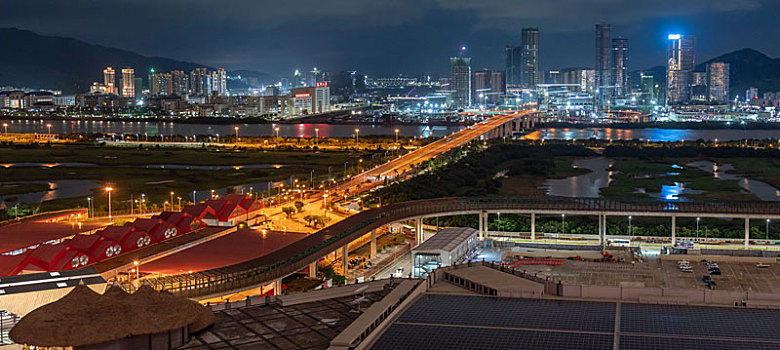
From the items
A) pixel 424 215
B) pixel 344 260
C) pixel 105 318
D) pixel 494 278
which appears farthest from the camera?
pixel 424 215

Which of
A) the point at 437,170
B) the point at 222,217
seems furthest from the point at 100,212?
the point at 437,170

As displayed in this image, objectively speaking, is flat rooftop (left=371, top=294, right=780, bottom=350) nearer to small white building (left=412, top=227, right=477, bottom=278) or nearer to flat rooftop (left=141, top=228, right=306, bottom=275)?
small white building (left=412, top=227, right=477, bottom=278)

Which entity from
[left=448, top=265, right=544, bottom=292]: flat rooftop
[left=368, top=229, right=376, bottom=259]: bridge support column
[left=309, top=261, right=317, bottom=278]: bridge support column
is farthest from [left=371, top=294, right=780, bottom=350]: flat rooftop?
[left=368, top=229, right=376, bottom=259]: bridge support column

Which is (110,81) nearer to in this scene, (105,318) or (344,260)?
(344,260)

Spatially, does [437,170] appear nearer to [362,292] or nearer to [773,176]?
[773,176]

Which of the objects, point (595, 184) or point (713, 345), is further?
point (595, 184)

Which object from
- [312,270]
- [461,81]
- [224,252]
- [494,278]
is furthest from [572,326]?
[461,81]

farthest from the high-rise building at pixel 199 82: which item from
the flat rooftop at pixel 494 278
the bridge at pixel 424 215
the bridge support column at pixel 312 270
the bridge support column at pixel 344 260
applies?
the flat rooftop at pixel 494 278
